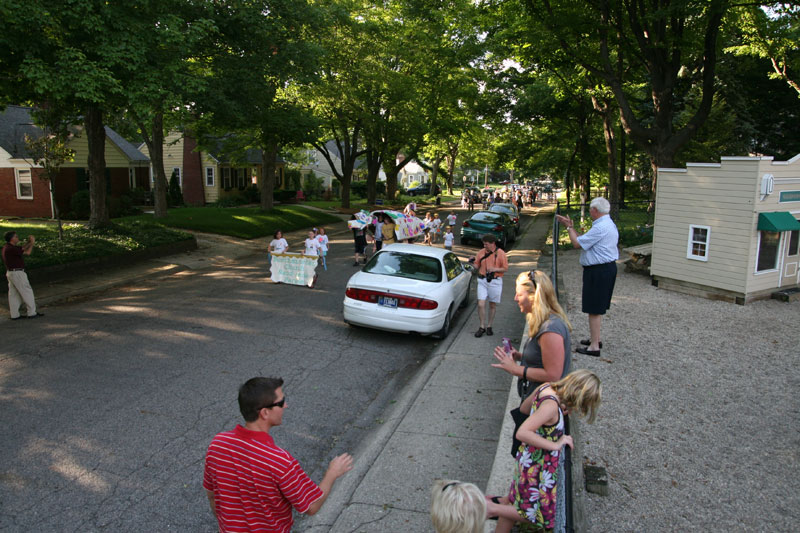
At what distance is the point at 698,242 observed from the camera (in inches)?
496

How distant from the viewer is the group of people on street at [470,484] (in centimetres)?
289

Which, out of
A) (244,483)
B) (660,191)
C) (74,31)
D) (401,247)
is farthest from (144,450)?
(660,191)

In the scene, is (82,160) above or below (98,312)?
above

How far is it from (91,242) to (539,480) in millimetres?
15918

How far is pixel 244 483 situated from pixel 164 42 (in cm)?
1255

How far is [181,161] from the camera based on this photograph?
39.0 metres

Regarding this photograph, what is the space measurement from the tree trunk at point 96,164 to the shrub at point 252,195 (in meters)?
22.5

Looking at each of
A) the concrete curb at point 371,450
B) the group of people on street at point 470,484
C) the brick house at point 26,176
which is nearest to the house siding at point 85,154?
the brick house at point 26,176

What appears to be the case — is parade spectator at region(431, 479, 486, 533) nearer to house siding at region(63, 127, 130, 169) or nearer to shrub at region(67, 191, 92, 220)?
shrub at region(67, 191, 92, 220)

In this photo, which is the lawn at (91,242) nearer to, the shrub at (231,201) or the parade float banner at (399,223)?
the parade float banner at (399,223)

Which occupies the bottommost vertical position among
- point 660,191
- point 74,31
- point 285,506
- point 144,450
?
point 144,450

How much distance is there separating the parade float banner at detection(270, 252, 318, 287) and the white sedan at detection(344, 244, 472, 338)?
4.10 m

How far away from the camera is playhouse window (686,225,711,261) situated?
488 inches

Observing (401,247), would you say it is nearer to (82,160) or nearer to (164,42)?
(164,42)
